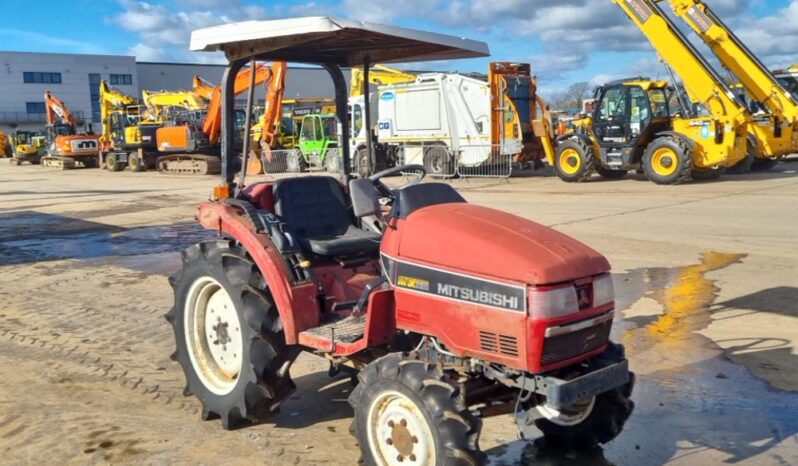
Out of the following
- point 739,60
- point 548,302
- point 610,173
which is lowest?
point 610,173

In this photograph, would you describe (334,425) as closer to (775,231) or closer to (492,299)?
(492,299)

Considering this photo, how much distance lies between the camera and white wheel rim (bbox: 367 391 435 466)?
130 inches

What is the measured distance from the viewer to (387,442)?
3455 millimetres

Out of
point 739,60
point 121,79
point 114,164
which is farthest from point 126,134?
point 121,79

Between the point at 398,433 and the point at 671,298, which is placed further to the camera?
the point at 671,298

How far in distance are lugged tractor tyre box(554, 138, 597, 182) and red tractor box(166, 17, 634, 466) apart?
14752 millimetres

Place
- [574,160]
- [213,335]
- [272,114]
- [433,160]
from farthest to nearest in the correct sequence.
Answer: [272,114], [433,160], [574,160], [213,335]

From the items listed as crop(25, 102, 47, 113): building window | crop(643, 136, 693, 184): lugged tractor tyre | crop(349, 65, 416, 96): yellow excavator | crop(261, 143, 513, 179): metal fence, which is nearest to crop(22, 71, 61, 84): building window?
crop(25, 102, 47, 113): building window

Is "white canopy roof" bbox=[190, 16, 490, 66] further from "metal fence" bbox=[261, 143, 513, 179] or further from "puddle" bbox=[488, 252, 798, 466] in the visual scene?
"metal fence" bbox=[261, 143, 513, 179]

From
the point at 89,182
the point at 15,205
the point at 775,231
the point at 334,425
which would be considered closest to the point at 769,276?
the point at 775,231

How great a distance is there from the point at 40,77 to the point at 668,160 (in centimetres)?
6475

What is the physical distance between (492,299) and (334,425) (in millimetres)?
1610

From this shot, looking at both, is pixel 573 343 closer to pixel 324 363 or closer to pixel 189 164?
pixel 324 363

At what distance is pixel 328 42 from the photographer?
454cm
